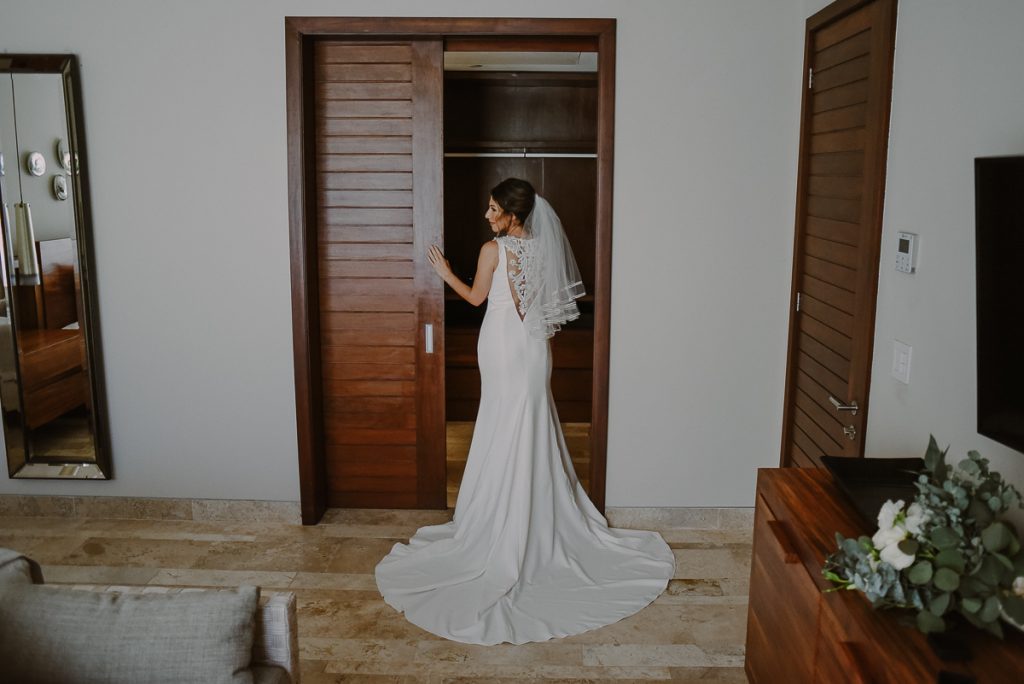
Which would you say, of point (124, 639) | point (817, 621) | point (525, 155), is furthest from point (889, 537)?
point (525, 155)

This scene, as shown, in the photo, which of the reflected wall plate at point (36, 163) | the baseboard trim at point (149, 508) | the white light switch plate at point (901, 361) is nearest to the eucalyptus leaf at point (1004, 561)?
the white light switch plate at point (901, 361)

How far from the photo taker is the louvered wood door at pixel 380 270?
389 centimetres

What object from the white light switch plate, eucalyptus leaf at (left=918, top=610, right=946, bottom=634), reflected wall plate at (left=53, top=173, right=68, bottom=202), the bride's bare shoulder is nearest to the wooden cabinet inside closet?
the bride's bare shoulder

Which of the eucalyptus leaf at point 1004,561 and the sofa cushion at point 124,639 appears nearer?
the eucalyptus leaf at point 1004,561

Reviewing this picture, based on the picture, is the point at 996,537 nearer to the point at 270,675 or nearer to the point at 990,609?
the point at 990,609

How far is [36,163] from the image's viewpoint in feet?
12.5

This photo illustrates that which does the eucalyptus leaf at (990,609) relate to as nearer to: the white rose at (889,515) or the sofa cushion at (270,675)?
the white rose at (889,515)

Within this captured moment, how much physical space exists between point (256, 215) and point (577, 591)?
83.2 inches

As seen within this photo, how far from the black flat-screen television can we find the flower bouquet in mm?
146

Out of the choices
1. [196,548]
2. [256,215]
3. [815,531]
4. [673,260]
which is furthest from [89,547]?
[815,531]

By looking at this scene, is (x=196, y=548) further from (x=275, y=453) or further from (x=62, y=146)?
(x=62, y=146)

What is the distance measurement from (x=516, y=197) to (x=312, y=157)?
98cm

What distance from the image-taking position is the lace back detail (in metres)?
3.68

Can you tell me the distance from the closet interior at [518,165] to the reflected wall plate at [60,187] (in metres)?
2.45
